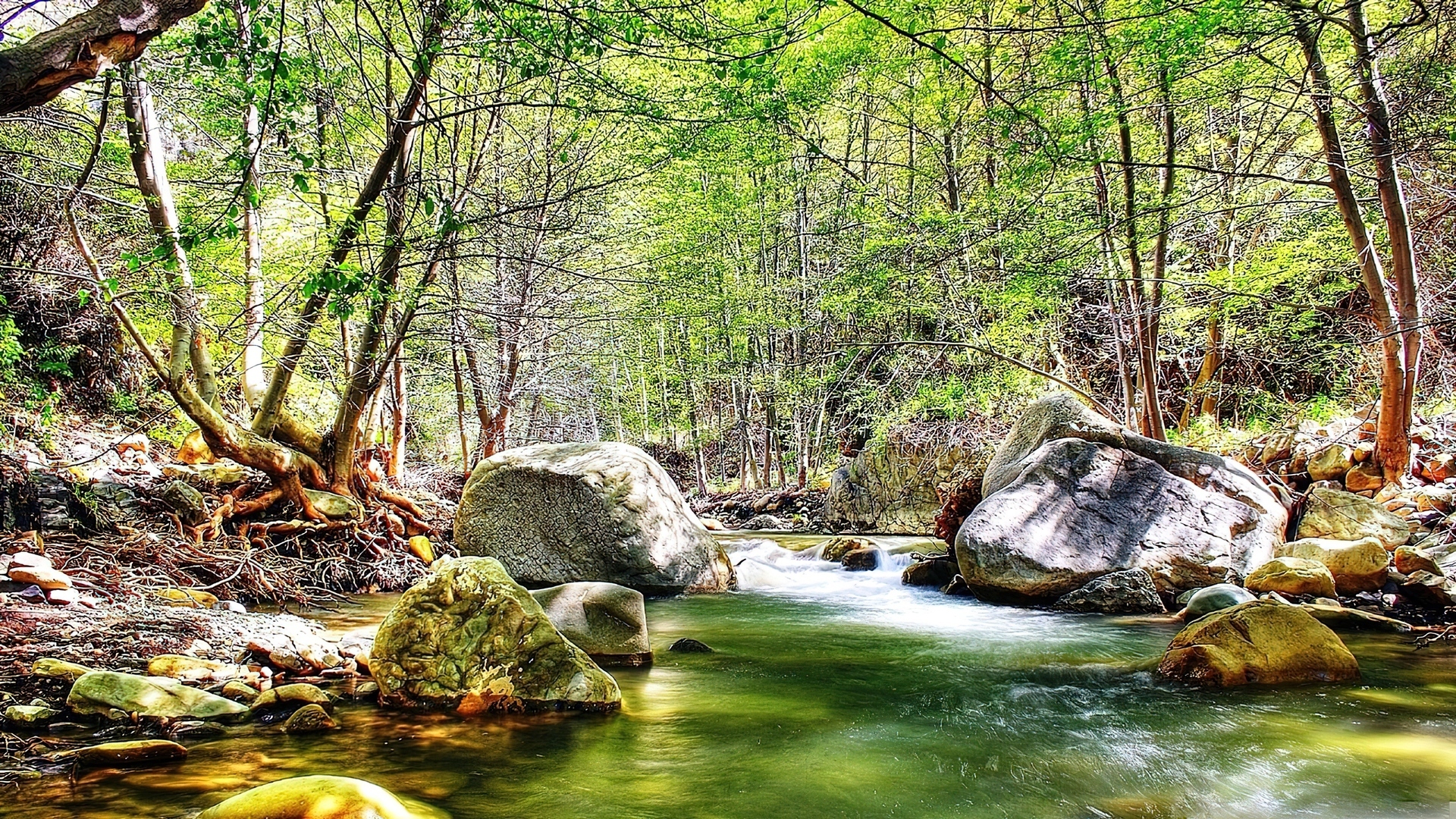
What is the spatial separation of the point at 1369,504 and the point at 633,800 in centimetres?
746

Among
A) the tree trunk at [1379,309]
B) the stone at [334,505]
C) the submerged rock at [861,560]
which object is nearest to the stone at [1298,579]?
the tree trunk at [1379,309]

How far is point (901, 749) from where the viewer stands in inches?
135

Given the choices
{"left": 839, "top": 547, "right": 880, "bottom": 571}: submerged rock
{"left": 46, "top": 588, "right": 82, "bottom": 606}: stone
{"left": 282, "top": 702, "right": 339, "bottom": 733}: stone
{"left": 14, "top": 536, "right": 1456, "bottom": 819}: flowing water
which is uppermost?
{"left": 46, "top": 588, "right": 82, "bottom": 606}: stone

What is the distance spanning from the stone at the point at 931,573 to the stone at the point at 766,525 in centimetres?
633

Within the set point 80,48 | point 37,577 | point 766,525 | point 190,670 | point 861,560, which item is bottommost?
point 766,525

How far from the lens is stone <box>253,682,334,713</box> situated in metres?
3.70

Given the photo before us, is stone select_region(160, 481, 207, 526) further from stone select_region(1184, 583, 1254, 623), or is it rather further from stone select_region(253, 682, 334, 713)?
stone select_region(1184, 583, 1254, 623)

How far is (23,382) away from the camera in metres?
7.34

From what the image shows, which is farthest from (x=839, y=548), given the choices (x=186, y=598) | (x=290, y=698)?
(x=290, y=698)

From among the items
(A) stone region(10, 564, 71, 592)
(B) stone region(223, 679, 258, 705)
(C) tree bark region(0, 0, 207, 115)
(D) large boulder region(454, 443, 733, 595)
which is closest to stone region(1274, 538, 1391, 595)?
(D) large boulder region(454, 443, 733, 595)

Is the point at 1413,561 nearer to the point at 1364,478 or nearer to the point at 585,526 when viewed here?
the point at 1364,478

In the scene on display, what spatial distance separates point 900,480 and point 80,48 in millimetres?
12421

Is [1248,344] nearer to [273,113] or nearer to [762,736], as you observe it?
[762,736]

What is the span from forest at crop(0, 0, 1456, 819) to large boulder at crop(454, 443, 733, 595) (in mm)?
58
